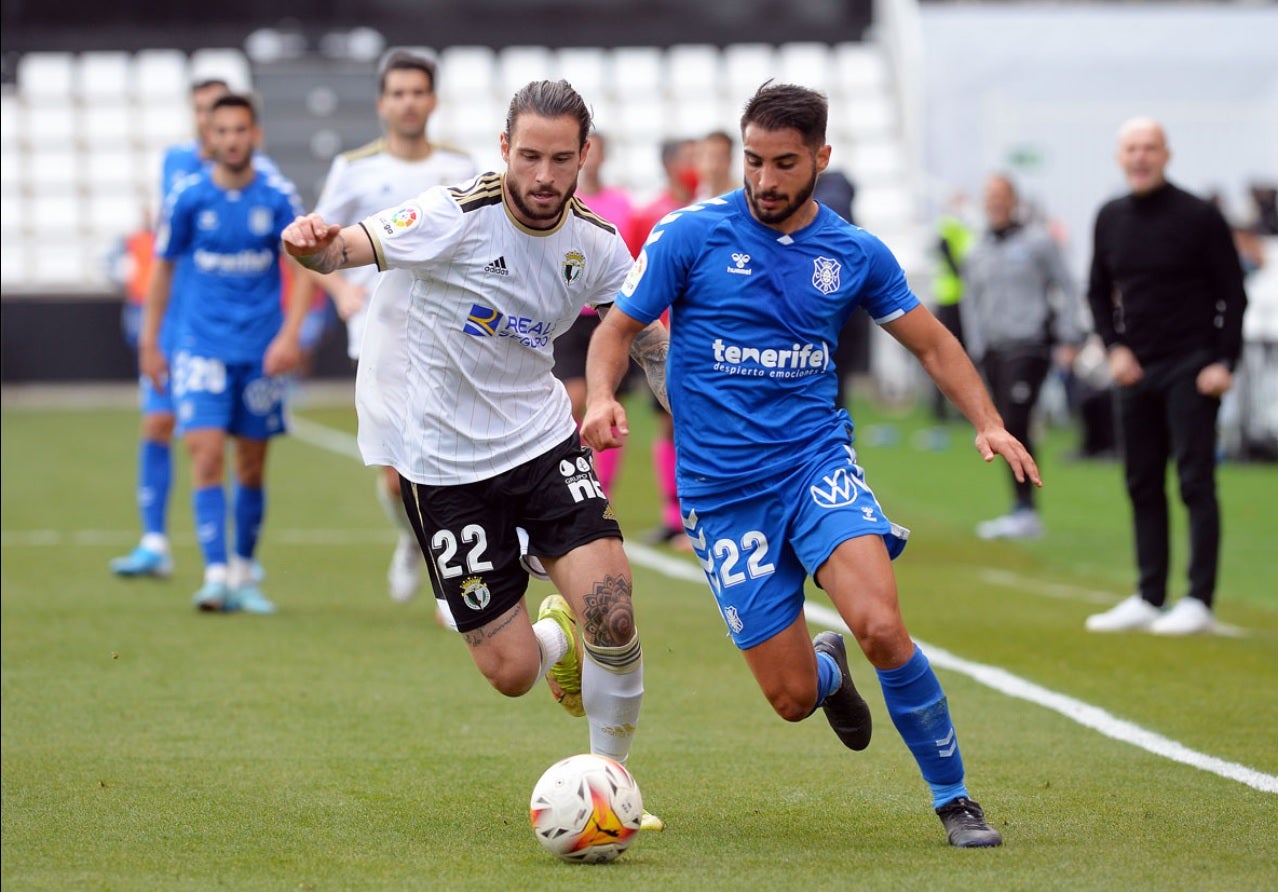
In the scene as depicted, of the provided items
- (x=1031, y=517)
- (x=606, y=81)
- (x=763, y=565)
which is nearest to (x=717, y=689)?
(x=763, y=565)

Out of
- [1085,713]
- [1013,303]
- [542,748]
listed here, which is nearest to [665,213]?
[1013,303]

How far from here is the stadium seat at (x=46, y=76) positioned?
34.9 meters

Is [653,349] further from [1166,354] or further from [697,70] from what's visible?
[697,70]

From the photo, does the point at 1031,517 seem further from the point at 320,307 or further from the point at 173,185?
the point at 320,307

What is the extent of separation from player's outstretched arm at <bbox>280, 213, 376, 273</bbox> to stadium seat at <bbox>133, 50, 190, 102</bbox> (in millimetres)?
30662

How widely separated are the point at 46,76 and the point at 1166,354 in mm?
29662

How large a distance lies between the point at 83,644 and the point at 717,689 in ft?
9.45

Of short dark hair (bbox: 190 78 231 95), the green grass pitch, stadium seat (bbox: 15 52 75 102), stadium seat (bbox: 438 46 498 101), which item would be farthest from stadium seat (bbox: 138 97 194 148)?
short dark hair (bbox: 190 78 231 95)

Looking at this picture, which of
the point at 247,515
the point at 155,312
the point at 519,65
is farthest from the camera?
the point at 519,65

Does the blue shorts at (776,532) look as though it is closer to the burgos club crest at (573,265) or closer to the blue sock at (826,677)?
Answer: the blue sock at (826,677)

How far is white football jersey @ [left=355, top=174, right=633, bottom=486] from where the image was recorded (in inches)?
217

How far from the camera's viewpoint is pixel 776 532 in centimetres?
533

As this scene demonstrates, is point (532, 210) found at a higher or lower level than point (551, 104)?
lower

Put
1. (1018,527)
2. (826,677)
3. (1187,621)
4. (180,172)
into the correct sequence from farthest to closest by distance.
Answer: (1018,527), (180,172), (1187,621), (826,677)
